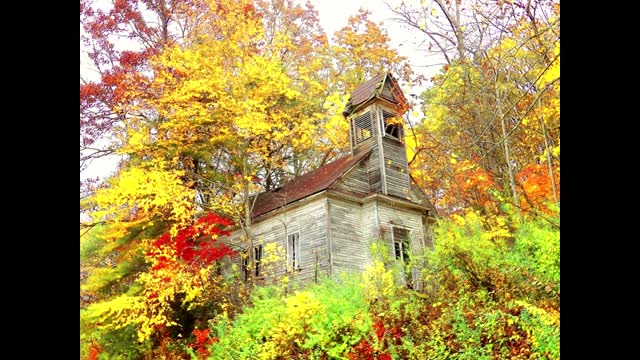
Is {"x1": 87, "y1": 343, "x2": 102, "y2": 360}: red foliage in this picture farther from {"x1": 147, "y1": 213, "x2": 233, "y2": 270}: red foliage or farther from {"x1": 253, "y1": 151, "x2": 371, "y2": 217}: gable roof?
A: {"x1": 253, "y1": 151, "x2": 371, "y2": 217}: gable roof

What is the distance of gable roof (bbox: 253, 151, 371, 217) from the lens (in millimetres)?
10288

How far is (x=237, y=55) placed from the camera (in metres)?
9.43

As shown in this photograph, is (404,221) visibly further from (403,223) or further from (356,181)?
(356,181)

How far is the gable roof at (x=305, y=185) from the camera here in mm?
10288

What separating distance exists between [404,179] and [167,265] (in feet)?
18.5

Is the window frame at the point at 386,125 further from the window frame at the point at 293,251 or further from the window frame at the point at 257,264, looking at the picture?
the window frame at the point at 257,264

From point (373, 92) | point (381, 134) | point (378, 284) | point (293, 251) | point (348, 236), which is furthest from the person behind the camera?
point (381, 134)

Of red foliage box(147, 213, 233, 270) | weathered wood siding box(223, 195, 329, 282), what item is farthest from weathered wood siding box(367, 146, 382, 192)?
red foliage box(147, 213, 233, 270)

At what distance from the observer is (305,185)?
11.0 m

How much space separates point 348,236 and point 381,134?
8.46ft

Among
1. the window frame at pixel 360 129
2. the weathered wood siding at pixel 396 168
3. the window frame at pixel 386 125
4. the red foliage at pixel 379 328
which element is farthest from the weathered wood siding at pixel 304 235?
the red foliage at pixel 379 328

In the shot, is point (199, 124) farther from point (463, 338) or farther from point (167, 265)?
point (463, 338)

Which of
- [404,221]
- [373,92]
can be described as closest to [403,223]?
[404,221]
